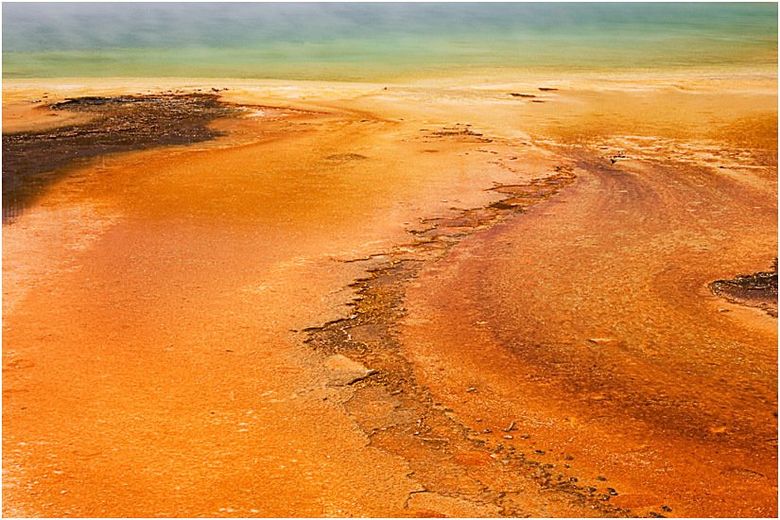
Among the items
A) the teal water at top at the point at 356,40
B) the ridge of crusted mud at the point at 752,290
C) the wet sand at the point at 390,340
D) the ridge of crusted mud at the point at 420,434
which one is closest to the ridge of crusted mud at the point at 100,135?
the wet sand at the point at 390,340

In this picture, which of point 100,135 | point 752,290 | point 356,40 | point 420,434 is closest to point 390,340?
point 420,434

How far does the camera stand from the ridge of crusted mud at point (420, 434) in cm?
298

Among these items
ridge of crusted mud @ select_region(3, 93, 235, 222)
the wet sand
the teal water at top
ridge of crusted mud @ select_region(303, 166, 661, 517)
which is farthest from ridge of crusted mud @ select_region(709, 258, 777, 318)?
the teal water at top

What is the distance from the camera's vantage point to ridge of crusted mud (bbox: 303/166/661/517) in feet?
9.77

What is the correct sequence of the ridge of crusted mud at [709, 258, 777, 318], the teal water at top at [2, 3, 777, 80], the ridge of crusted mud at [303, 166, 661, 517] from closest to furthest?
the ridge of crusted mud at [303, 166, 661, 517]
the ridge of crusted mud at [709, 258, 777, 318]
the teal water at top at [2, 3, 777, 80]

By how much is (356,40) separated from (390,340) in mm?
26503

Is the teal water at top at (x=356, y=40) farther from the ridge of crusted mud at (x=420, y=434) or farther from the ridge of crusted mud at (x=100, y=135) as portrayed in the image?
the ridge of crusted mud at (x=420, y=434)

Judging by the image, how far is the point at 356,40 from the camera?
2944cm

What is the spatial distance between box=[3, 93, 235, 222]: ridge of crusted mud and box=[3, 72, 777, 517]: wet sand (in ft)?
0.99

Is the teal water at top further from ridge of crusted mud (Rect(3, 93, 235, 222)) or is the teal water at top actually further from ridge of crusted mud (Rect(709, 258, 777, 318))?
ridge of crusted mud (Rect(709, 258, 777, 318))

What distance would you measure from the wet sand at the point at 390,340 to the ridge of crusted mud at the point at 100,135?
0.30 metres

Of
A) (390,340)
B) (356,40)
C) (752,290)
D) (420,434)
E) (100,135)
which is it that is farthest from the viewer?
(356,40)

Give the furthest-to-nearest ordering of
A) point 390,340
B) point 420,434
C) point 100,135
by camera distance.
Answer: point 100,135, point 390,340, point 420,434

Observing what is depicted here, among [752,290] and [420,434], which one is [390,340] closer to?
[420,434]
